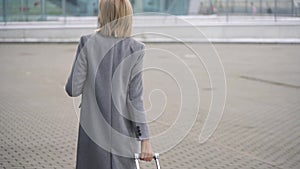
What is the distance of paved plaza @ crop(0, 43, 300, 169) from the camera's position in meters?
6.20

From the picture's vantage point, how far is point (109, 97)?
317 centimetres

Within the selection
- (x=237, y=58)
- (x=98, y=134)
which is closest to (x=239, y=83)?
(x=237, y=58)

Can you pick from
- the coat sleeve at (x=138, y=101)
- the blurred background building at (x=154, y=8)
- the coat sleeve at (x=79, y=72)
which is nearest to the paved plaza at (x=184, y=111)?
the coat sleeve at (x=138, y=101)

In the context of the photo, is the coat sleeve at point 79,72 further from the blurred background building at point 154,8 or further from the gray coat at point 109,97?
the blurred background building at point 154,8

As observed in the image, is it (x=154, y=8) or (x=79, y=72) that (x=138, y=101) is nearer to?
(x=79, y=72)

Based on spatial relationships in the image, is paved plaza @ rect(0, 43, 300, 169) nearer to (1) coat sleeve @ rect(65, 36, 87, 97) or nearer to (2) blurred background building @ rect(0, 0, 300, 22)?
(1) coat sleeve @ rect(65, 36, 87, 97)

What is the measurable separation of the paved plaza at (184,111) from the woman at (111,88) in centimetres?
23

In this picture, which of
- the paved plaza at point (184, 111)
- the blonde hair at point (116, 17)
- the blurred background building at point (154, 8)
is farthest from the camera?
the blurred background building at point (154, 8)

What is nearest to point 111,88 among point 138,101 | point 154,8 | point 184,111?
point 138,101

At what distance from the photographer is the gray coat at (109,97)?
312 centimetres

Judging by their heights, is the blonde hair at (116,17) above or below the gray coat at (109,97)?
above

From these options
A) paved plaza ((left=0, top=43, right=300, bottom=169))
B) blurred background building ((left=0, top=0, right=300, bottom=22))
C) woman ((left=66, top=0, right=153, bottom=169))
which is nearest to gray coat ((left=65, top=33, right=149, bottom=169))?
woman ((left=66, top=0, right=153, bottom=169))

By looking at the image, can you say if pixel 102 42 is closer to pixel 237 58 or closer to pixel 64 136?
pixel 64 136

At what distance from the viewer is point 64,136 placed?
752 cm
